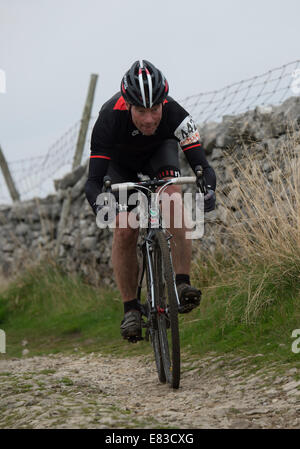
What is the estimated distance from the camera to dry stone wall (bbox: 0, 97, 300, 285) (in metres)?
7.56

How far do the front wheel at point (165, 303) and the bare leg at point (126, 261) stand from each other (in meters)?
0.30

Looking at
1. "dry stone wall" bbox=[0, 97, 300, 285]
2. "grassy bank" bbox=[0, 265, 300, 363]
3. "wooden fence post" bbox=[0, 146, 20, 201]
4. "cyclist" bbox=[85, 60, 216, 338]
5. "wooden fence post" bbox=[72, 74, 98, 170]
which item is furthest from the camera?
"wooden fence post" bbox=[0, 146, 20, 201]

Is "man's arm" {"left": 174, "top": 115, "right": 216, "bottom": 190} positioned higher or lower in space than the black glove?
higher

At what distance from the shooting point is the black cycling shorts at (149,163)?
5168mm

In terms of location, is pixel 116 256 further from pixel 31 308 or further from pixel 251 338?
pixel 31 308

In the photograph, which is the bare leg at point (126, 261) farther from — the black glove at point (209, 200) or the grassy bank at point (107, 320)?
the grassy bank at point (107, 320)

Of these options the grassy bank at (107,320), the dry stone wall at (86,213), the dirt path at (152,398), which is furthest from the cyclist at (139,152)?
the dry stone wall at (86,213)

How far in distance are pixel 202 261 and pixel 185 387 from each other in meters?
2.81

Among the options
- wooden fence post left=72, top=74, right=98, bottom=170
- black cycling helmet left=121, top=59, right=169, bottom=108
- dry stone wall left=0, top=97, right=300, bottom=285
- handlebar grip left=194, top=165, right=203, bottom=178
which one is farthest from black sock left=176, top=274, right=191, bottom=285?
wooden fence post left=72, top=74, right=98, bottom=170

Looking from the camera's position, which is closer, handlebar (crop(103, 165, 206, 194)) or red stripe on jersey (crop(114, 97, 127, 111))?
handlebar (crop(103, 165, 206, 194))

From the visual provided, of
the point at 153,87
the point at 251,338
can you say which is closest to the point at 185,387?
the point at 251,338

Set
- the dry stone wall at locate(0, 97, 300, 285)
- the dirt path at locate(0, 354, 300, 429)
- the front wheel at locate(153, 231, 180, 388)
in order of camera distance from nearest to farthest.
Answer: the dirt path at locate(0, 354, 300, 429), the front wheel at locate(153, 231, 180, 388), the dry stone wall at locate(0, 97, 300, 285)

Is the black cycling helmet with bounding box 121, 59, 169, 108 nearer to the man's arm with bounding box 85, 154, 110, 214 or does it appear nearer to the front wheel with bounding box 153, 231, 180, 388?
the man's arm with bounding box 85, 154, 110, 214

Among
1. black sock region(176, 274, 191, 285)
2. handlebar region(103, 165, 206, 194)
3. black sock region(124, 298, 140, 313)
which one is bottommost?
black sock region(124, 298, 140, 313)
